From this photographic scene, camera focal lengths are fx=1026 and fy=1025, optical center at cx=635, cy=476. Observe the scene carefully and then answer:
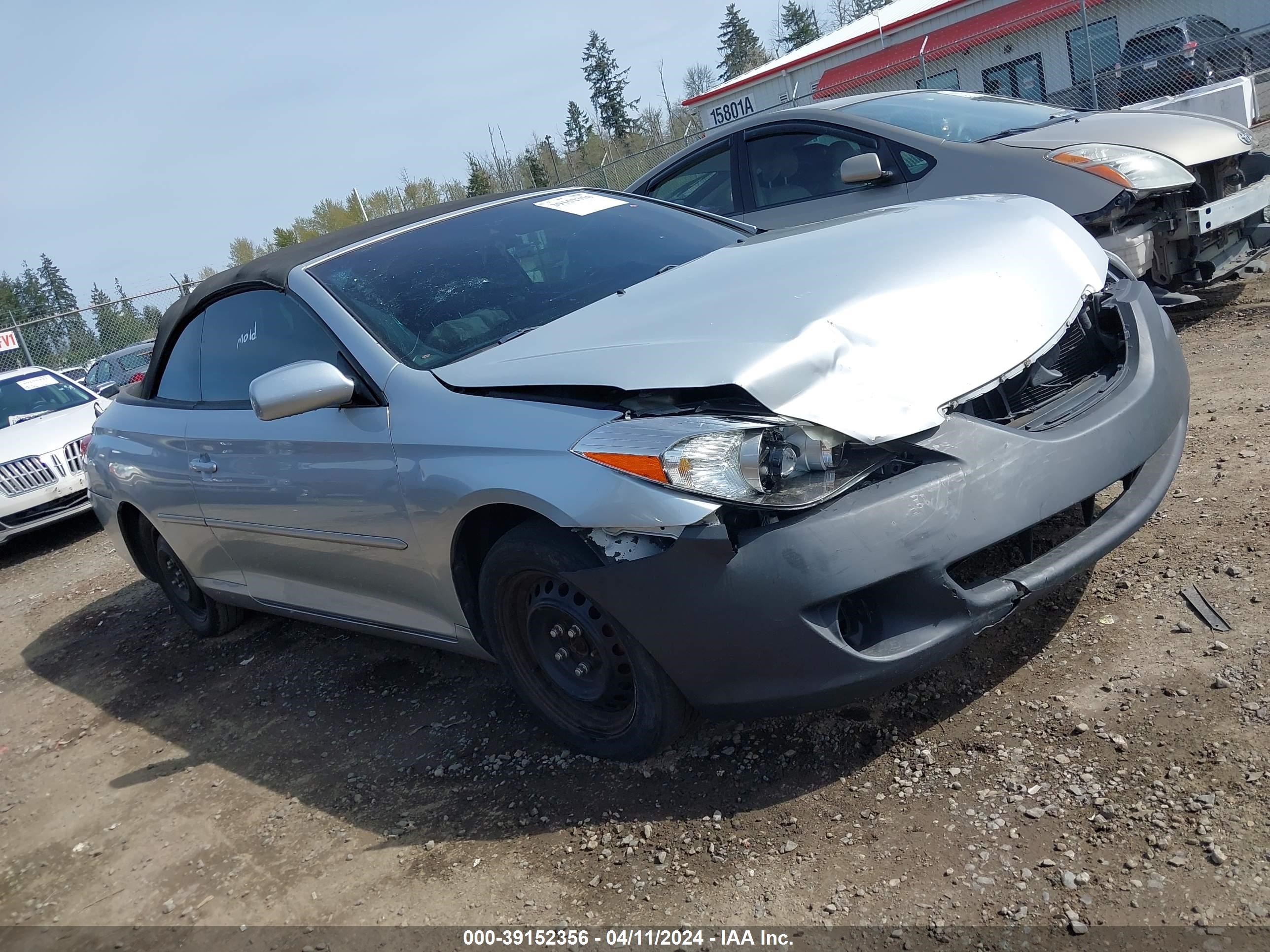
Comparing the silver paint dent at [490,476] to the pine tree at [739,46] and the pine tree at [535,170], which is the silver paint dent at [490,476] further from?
the pine tree at [739,46]

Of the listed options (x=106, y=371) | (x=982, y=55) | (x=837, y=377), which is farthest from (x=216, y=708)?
(x=982, y=55)

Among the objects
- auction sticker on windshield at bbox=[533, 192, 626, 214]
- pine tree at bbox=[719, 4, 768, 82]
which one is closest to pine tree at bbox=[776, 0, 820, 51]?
pine tree at bbox=[719, 4, 768, 82]

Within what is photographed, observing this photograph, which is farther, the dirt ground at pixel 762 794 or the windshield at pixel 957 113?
the windshield at pixel 957 113

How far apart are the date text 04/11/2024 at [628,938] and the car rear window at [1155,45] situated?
736 inches

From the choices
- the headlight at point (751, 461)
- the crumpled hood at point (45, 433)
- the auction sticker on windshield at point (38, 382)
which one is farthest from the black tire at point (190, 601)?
the auction sticker on windshield at point (38, 382)

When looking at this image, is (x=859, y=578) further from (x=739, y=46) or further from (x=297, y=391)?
(x=739, y=46)

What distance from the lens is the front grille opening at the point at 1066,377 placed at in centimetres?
265

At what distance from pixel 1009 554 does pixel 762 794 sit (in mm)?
879

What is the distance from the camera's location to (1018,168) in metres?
5.40

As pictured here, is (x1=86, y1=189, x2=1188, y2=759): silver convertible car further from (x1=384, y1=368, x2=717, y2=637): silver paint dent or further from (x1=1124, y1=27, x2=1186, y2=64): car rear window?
(x1=1124, y1=27, x2=1186, y2=64): car rear window

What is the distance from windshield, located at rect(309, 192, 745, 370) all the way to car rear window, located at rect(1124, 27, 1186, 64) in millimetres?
16748

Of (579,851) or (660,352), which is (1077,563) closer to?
(660,352)

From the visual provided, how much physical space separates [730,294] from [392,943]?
1860 millimetres

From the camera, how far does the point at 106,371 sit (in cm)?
1571
